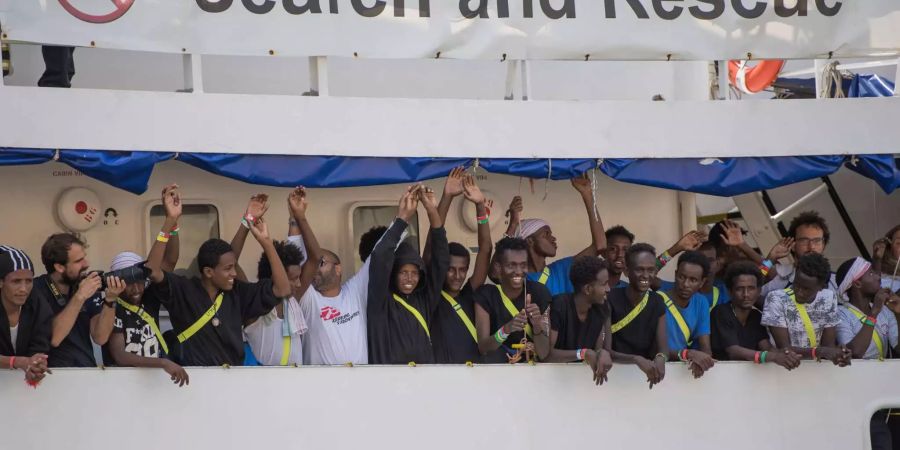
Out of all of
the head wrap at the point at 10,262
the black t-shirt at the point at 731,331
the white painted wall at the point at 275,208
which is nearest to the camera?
the head wrap at the point at 10,262

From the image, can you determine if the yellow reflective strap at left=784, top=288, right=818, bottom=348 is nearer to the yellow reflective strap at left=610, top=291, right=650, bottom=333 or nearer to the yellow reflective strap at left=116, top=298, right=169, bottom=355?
the yellow reflective strap at left=610, top=291, right=650, bottom=333

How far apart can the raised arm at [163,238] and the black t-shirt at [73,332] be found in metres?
0.34

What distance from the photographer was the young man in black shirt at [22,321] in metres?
6.77

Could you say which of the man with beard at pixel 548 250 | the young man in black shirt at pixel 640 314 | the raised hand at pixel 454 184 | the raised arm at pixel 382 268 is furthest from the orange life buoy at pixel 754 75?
the raised arm at pixel 382 268

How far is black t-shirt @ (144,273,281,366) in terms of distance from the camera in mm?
7199

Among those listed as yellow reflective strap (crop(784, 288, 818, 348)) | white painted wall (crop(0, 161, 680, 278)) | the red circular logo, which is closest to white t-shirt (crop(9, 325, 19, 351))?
white painted wall (crop(0, 161, 680, 278))

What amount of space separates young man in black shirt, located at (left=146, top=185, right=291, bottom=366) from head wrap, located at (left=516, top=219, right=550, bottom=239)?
1791 millimetres

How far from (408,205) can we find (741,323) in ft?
7.14

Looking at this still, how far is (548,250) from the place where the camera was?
335 inches

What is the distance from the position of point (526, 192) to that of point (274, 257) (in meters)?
2.52

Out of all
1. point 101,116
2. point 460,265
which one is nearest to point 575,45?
point 460,265

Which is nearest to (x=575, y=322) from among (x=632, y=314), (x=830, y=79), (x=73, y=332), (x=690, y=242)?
(x=632, y=314)

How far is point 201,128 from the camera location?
26.2 ft

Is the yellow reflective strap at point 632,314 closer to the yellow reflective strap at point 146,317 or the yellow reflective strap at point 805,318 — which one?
the yellow reflective strap at point 805,318
